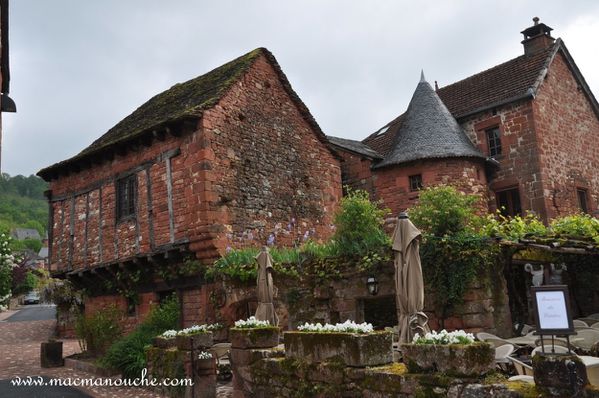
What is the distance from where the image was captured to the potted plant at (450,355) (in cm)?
470

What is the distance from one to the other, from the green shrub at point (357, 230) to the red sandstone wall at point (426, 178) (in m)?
5.87

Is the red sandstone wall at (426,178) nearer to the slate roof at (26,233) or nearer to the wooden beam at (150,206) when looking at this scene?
the wooden beam at (150,206)

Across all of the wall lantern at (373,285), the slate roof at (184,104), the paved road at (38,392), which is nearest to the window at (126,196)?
the slate roof at (184,104)

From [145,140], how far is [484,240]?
29.5 feet

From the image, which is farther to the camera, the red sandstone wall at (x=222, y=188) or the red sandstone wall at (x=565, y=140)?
the red sandstone wall at (x=565, y=140)

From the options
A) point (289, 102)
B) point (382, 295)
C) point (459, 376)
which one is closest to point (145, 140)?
point (289, 102)

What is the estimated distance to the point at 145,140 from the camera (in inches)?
547


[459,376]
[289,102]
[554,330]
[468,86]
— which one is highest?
[468,86]

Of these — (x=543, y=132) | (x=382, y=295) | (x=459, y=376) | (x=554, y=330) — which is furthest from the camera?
(x=543, y=132)

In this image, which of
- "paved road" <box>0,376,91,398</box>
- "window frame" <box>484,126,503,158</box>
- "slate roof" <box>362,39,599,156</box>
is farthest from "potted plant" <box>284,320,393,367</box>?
"window frame" <box>484,126,503,158</box>

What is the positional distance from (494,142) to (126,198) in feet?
40.7

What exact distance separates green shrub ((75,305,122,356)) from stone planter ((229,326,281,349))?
20.8 ft

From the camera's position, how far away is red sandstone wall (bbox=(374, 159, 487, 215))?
16.4 metres

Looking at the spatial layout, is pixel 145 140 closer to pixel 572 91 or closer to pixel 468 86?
pixel 468 86
